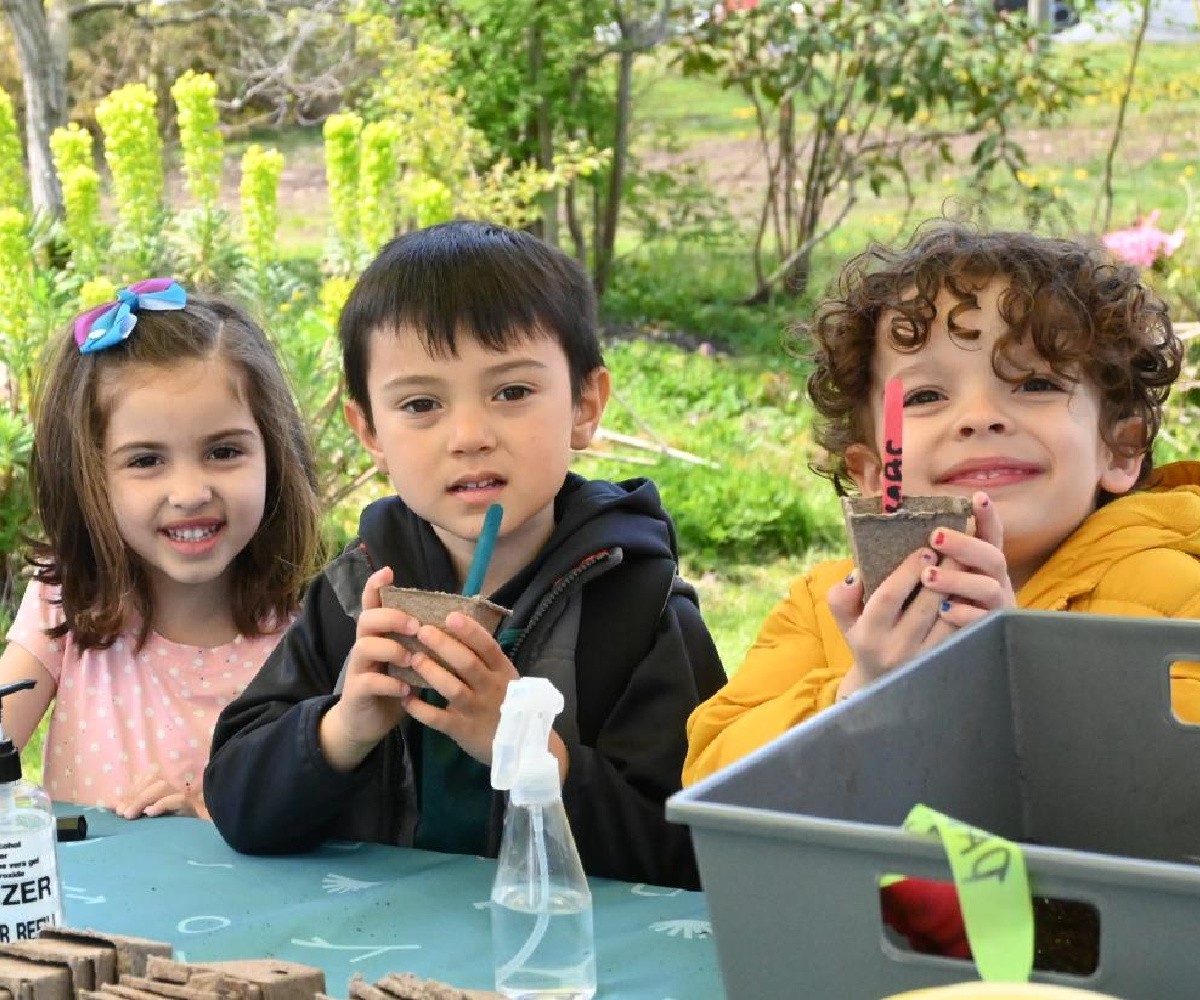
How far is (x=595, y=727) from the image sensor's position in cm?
173

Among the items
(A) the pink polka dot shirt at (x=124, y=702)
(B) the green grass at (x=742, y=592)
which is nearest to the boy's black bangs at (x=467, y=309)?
(A) the pink polka dot shirt at (x=124, y=702)

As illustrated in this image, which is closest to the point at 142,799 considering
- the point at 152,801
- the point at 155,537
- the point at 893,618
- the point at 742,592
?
the point at 152,801

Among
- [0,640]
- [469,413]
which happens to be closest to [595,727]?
[469,413]

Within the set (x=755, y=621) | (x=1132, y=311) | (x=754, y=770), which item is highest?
(x=1132, y=311)

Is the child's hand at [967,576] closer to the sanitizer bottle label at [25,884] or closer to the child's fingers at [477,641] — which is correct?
the child's fingers at [477,641]

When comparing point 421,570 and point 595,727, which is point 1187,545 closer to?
point 595,727

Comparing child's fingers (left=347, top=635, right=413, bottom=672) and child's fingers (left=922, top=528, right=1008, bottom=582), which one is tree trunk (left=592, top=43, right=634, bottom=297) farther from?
child's fingers (left=922, top=528, right=1008, bottom=582)

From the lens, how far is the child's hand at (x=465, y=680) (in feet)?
4.57

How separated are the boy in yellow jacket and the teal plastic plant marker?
0.24 m

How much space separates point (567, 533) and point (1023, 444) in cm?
47

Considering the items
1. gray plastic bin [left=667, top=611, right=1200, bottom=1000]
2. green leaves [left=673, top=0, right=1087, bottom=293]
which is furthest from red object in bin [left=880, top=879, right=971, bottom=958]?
green leaves [left=673, top=0, right=1087, bottom=293]

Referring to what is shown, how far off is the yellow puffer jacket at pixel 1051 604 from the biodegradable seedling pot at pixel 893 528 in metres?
0.19

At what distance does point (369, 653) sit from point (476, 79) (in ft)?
13.7

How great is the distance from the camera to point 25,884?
4.06 feet
